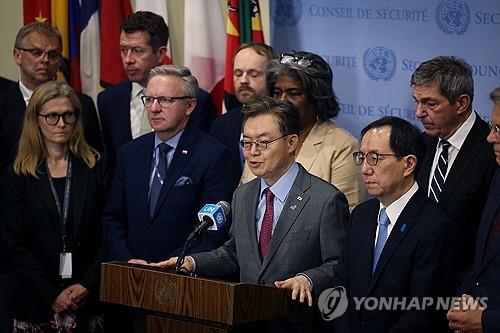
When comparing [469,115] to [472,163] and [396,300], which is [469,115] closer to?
[472,163]

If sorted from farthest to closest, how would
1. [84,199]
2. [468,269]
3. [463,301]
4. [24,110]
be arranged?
[24,110] < [84,199] < [468,269] < [463,301]

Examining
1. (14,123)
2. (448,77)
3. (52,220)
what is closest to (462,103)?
(448,77)

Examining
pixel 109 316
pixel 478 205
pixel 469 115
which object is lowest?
pixel 109 316

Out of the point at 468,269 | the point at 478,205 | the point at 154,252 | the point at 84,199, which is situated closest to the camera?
the point at 468,269

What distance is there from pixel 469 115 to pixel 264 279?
4.07 feet

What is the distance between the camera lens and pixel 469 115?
4.43 m

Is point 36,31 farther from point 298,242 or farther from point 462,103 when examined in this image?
point 462,103

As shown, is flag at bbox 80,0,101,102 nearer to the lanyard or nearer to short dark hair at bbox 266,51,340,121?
the lanyard

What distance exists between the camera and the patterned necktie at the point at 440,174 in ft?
14.2

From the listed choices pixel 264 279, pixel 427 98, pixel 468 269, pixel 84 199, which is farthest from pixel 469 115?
pixel 84 199

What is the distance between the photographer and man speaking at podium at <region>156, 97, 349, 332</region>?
404cm

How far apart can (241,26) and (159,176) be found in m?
1.67

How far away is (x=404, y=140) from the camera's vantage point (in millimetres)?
3924

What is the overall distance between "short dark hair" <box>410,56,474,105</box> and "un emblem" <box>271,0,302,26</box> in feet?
5.39
